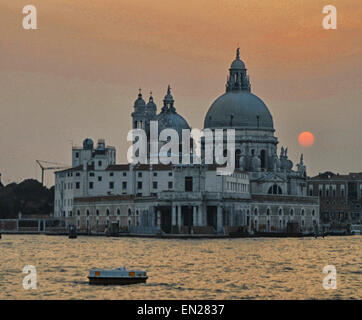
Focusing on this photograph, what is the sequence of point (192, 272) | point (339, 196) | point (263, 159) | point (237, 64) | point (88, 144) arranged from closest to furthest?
point (192, 272) < point (263, 159) < point (88, 144) < point (237, 64) < point (339, 196)

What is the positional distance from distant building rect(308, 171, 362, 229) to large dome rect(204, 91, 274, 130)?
24.9 m

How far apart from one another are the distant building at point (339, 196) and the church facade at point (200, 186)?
54.3 feet

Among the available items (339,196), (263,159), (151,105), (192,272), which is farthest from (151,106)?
(192,272)

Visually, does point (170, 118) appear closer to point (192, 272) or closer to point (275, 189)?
point (275, 189)

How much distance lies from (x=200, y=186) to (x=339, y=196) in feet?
154

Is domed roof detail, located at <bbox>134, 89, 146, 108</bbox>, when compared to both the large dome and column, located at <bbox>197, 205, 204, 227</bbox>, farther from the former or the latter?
column, located at <bbox>197, 205, 204, 227</bbox>

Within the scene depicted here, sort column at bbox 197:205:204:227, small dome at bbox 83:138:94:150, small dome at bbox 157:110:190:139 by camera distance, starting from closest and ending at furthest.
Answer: column at bbox 197:205:204:227
small dome at bbox 83:138:94:150
small dome at bbox 157:110:190:139

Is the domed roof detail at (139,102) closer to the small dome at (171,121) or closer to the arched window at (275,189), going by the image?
the small dome at (171,121)

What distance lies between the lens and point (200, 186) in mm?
103875

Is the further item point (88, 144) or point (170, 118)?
point (170, 118)

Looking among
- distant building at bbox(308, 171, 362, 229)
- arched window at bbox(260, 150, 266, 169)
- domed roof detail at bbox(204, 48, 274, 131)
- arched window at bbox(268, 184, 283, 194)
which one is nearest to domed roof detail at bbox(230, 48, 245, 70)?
domed roof detail at bbox(204, 48, 274, 131)

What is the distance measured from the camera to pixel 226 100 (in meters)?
124

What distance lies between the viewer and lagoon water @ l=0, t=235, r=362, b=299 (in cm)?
3966
